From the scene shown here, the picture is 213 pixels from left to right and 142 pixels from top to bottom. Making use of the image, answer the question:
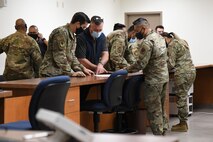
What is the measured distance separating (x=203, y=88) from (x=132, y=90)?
146 inches

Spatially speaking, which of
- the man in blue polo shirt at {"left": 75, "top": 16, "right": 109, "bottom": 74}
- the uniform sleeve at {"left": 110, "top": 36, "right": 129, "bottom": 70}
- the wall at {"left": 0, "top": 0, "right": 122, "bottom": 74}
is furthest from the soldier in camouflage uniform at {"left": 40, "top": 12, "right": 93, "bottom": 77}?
the wall at {"left": 0, "top": 0, "right": 122, "bottom": 74}

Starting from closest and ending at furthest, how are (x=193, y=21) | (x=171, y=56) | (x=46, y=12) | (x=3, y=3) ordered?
(x=171, y=56) → (x=3, y=3) → (x=46, y=12) → (x=193, y=21)

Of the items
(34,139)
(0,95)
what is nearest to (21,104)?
(0,95)

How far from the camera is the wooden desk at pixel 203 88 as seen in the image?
28.6 feet

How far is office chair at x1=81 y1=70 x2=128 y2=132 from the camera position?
4961mm

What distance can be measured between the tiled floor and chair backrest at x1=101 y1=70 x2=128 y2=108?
1.20 m

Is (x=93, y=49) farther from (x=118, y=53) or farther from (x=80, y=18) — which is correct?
(x=80, y=18)

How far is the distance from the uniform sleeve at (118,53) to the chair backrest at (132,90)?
2.55 ft

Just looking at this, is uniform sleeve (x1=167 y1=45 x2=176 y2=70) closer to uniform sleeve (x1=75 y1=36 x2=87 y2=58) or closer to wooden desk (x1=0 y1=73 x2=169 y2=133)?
uniform sleeve (x1=75 y1=36 x2=87 y2=58)

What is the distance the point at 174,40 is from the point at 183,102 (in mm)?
888

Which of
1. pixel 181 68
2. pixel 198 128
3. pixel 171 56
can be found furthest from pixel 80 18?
pixel 198 128

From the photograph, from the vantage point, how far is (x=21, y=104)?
394 centimetres

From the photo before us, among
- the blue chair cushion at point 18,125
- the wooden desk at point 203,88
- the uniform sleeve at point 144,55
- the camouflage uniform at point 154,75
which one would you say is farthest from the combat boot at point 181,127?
the blue chair cushion at point 18,125

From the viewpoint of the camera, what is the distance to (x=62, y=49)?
485 cm
